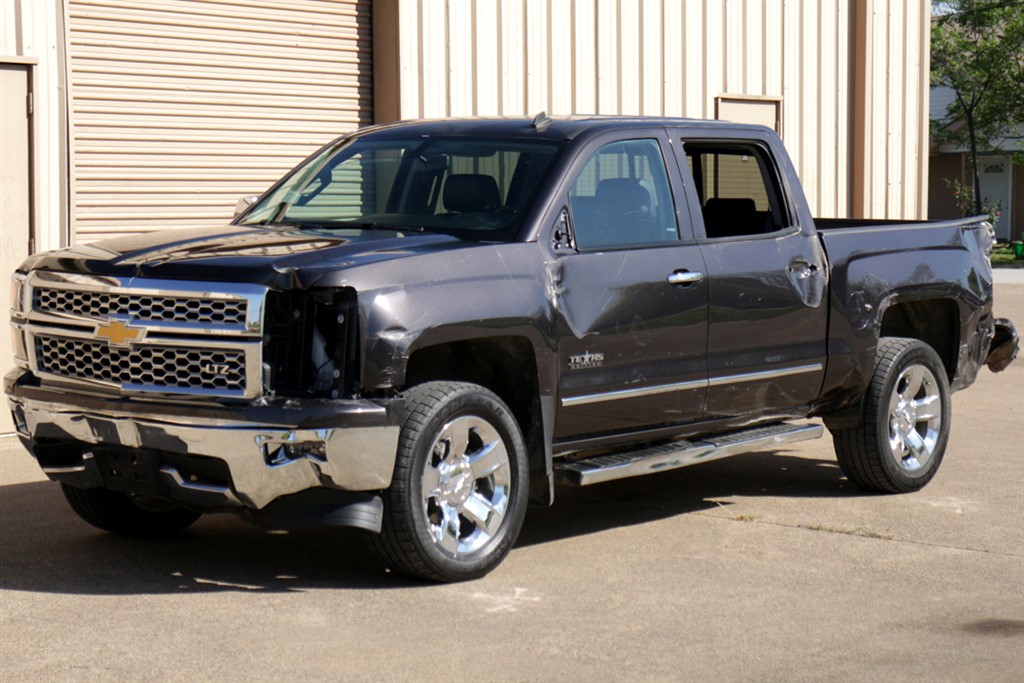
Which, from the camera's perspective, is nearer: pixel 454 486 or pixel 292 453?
pixel 292 453

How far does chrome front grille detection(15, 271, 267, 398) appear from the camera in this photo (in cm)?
615

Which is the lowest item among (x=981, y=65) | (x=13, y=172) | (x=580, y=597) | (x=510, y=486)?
(x=580, y=597)

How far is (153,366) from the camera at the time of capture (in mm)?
6352

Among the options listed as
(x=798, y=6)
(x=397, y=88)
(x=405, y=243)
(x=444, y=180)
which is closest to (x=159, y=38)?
(x=397, y=88)

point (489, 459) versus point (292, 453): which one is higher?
point (292, 453)

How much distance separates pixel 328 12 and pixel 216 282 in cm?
711

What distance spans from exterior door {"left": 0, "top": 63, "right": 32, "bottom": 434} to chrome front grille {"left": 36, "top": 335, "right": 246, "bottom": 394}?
13.7 ft

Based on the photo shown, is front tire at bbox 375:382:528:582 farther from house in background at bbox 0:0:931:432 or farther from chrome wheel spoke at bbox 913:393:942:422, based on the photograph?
house in background at bbox 0:0:931:432

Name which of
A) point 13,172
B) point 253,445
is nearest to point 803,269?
point 253,445

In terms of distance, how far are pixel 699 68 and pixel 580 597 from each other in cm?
1025

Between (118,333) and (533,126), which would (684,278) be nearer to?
(533,126)

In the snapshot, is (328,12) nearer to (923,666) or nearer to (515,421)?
(515,421)

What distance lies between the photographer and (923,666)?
5496 millimetres

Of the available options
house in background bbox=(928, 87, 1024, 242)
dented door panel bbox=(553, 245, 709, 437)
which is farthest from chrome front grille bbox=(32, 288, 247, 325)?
house in background bbox=(928, 87, 1024, 242)
